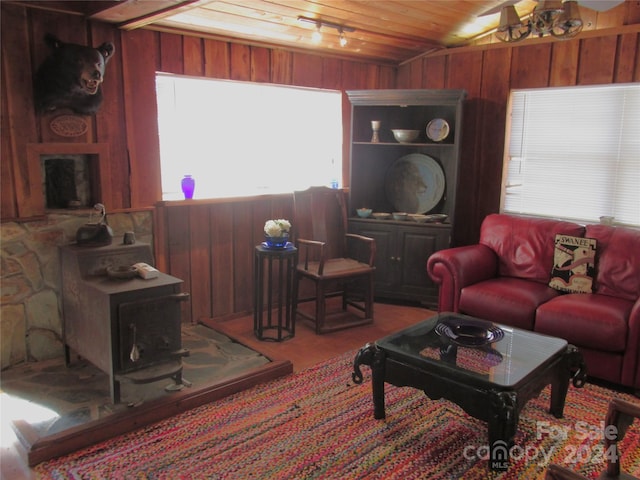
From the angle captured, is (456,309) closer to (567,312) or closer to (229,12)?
(567,312)

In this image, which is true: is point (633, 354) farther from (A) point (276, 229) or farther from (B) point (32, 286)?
(B) point (32, 286)

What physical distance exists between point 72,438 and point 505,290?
2728 millimetres

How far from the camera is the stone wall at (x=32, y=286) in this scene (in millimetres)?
3115

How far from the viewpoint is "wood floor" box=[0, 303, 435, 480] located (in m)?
3.55

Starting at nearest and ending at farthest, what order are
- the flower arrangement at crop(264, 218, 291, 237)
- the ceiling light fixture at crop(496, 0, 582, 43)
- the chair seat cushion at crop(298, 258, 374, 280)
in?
the ceiling light fixture at crop(496, 0, 582, 43), the flower arrangement at crop(264, 218, 291, 237), the chair seat cushion at crop(298, 258, 374, 280)

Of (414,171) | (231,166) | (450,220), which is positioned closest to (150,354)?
(231,166)

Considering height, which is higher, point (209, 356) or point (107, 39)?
point (107, 39)

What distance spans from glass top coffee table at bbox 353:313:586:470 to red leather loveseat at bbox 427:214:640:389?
53 cm

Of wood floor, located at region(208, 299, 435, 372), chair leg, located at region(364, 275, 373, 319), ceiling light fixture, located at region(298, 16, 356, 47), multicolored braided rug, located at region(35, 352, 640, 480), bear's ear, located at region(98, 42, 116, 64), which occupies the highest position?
ceiling light fixture, located at region(298, 16, 356, 47)

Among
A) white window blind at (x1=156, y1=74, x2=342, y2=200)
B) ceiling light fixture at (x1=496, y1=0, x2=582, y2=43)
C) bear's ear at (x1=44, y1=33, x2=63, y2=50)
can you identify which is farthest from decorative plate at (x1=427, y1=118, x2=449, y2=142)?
bear's ear at (x1=44, y1=33, x2=63, y2=50)

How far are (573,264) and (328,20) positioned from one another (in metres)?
2.46

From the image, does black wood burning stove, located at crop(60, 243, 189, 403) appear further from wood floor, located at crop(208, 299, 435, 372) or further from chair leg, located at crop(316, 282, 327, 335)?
chair leg, located at crop(316, 282, 327, 335)

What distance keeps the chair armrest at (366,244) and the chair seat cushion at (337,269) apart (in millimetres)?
98

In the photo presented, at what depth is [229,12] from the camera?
11.3 ft
